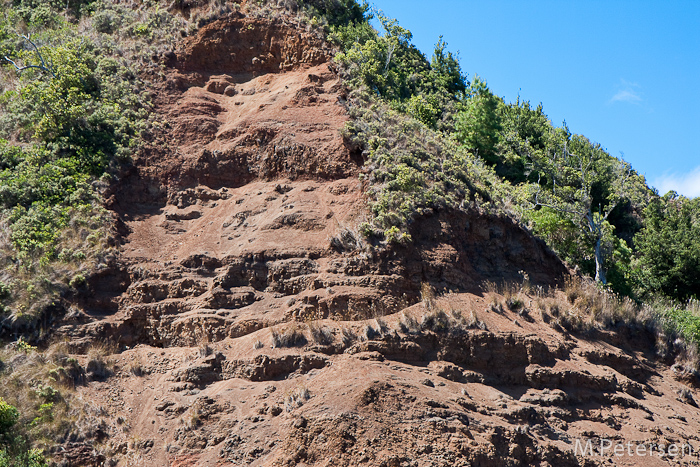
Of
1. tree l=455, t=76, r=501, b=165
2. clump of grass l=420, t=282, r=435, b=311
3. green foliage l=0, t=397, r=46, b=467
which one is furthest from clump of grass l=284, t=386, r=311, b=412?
tree l=455, t=76, r=501, b=165

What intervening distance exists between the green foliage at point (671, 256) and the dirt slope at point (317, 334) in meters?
5.73

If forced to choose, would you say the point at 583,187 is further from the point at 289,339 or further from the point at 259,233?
the point at 289,339

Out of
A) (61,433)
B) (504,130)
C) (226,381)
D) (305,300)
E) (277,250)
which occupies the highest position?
(504,130)

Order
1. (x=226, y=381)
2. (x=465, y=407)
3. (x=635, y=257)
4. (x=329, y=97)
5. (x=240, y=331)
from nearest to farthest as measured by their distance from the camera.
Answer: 1. (x=465, y=407)
2. (x=226, y=381)
3. (x=240, y=331)
4. (x=329, y=97)
5. (x=635, y=257)

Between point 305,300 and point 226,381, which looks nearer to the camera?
point 226,381

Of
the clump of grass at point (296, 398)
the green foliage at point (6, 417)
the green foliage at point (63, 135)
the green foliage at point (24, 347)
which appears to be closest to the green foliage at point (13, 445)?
the green foliage at point (6, 417)

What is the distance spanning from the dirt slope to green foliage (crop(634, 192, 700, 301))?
573 centimetres

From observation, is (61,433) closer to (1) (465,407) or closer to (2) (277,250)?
(2) (277,250)

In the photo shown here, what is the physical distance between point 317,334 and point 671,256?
12641mm

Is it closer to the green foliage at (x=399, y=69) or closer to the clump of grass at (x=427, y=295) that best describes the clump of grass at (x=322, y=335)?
the clump of grass at (x=427, y=295)

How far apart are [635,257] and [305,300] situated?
13772 mm

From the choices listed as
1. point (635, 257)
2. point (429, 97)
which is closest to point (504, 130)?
point (429, 97)

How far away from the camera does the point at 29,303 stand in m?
12.6

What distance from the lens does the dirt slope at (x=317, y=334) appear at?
34.0 feet
